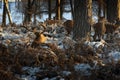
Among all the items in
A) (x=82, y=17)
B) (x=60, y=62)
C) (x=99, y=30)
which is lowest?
(x=60, y=62)

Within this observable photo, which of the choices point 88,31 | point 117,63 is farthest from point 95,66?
point 88,31

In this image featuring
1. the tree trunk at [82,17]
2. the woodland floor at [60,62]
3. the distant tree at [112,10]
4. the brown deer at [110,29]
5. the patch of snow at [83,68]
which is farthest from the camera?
the distant tree at [112,10]

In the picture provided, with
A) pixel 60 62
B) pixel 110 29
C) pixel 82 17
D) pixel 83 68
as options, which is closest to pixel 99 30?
pixel 82 17

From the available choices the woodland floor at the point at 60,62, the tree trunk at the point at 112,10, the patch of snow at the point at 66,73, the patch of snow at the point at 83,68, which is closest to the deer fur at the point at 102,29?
the woodland floor at the point at 60,62

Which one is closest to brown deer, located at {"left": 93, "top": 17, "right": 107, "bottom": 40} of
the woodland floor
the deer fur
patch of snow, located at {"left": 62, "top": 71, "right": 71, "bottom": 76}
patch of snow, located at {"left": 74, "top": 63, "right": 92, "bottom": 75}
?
the deer fur

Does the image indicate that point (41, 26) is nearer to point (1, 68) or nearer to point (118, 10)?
point (118, 10)

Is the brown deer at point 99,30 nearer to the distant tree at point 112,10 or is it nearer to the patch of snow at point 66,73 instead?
the distant tree at point 112,10

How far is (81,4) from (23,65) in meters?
→ 6.57

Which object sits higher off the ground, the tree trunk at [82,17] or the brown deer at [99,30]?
the tree trunk at [82,17]

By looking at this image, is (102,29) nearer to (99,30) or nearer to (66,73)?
(99,30)

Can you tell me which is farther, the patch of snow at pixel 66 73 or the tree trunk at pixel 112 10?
the tree trunk at pixel 112 10

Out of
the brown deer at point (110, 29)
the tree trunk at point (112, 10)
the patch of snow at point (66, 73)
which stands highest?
the tree trunk at point (112, 10)

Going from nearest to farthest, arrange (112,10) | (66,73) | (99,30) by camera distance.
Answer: (66,73) < (99,30) < (112,10)

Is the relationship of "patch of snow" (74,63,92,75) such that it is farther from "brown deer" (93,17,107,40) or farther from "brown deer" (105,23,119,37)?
"brown deer" (105,23,119,37)
